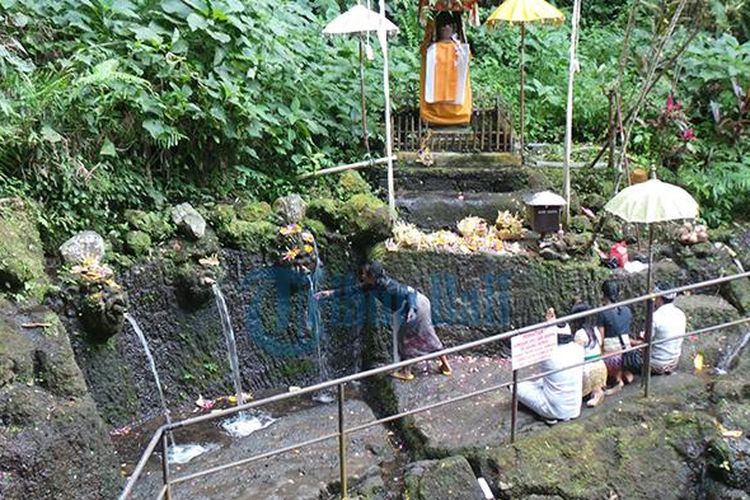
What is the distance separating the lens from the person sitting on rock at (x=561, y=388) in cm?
634

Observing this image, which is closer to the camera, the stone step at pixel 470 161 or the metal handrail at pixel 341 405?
the metal handrail at pixel 341 405

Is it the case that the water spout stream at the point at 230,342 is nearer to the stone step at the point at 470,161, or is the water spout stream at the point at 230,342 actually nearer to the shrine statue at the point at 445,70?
the stone step at the point at 470,161

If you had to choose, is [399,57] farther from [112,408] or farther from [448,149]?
[112,408]

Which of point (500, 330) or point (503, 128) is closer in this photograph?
point (500, 330)

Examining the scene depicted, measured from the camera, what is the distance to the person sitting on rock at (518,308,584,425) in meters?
6.34

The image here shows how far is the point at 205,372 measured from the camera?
Answer: 26.5 ft

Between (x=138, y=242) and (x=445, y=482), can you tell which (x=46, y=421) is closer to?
(x=138, y=242)

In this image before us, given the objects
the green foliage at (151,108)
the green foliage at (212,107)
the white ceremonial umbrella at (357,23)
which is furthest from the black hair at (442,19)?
the green foliage at (151,108)

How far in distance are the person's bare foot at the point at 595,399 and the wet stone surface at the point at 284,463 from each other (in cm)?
187

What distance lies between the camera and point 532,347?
19.6ft

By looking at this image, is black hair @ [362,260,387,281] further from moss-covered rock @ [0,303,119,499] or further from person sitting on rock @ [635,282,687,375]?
moss-covered rock @ [0,303,119,499]

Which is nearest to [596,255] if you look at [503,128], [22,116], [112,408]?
[503,128]

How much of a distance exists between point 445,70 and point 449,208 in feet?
6.59

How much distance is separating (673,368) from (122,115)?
628cm
